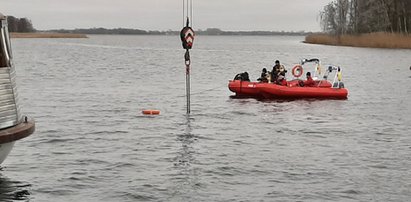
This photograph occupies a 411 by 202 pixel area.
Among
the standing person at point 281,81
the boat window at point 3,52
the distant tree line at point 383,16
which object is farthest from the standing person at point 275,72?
the distant tree line at point 383,16

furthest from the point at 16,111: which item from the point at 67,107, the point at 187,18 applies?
the point at 67,107

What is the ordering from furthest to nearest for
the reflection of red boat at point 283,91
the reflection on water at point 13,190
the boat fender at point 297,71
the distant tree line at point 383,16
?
the distant tree line at point 383,16
the boat fender at point 297,71
the reflection of red boat at point 283,91
the reflection on water at point 13,190

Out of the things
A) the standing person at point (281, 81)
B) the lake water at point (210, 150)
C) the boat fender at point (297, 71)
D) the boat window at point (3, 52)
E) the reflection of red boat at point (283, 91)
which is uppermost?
the boat window at point (3, 52)

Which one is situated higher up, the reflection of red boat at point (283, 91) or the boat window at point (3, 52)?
the boat window at point (3, 52)

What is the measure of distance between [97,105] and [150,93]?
6.08m

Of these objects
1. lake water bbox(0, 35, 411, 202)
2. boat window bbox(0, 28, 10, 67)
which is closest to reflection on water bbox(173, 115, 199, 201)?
lake water bbox(0, 35, 411, 202)

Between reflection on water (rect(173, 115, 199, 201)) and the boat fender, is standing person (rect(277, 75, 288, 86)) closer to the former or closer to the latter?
the boat fender

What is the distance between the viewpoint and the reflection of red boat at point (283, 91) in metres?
28.8

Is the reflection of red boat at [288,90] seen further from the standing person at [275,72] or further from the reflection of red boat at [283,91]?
the standing person at [275,72]

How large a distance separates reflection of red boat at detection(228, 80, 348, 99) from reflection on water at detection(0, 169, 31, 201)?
1674 cm

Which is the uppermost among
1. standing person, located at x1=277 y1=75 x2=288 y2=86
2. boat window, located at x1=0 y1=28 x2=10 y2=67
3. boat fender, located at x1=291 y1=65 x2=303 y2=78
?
boat window, located at x1=0 y1=28 x2=10 y2=67

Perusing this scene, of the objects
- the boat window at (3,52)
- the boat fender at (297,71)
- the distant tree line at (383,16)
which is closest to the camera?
the boat window at (3,52)

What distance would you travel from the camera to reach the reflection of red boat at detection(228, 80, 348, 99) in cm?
2884

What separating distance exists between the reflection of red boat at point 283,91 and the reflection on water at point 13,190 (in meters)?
16.7
